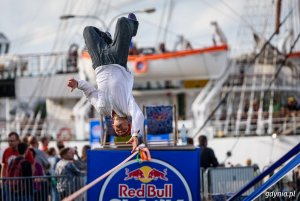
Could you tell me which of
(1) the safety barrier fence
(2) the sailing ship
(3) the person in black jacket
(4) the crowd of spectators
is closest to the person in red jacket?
(4) the crowd of spectators

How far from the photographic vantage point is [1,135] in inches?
1213

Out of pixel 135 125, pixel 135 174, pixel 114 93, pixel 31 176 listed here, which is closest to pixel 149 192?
pixel 135 174

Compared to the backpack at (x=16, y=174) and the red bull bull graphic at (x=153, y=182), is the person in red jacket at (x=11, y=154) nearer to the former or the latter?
the backpack at (x=16, y=174)

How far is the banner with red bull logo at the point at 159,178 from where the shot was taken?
8.19m

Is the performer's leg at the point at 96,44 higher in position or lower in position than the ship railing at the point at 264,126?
higher

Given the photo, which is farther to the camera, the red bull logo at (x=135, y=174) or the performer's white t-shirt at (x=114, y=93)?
the red bull logo at (x=135, y=174)

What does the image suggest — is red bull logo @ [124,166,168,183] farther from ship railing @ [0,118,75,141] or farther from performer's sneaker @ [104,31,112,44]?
ship railing @ [0,118,75,141]

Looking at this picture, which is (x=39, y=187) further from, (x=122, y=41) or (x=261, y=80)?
(x=261, y=80)

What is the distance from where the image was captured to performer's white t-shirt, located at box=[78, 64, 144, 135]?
316 inches

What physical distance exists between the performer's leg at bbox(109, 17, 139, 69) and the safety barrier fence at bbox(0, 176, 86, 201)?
3894mm

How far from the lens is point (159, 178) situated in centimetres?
819

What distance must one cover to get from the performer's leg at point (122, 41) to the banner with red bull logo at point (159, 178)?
92 cm

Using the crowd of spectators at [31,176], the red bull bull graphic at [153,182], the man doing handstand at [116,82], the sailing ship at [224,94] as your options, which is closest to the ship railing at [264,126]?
the sailing ship at [224,94]

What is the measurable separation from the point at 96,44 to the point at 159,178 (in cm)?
146
